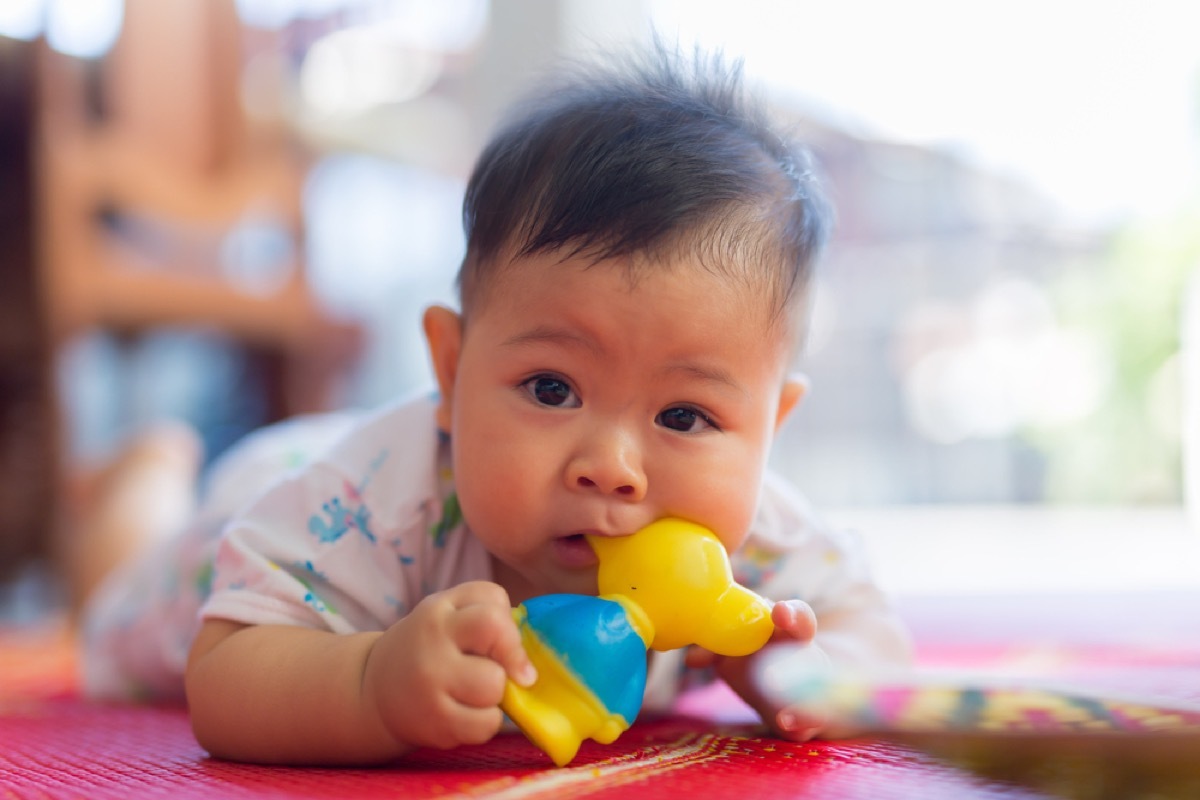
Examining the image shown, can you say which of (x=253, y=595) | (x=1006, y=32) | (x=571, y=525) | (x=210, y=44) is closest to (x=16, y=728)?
(x=253, y=595)

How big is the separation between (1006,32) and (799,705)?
2145 mm

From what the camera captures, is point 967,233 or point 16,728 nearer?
point 16,728

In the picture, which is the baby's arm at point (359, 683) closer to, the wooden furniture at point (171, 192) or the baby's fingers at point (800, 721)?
the baby's fingers at point (800, 721)

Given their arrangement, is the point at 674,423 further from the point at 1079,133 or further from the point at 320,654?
the point at 1079,133

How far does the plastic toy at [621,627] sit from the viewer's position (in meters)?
0.54

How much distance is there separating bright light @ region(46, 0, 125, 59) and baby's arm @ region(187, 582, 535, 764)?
160 cm

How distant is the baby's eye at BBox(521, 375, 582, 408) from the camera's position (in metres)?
0.62

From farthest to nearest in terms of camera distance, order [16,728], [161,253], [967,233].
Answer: [967,233] → [161,253] → [16,728]

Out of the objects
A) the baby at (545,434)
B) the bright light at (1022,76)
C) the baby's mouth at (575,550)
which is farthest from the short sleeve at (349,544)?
the bright light at (1022,76)

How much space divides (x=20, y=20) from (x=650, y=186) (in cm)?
174

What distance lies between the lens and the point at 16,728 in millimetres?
780

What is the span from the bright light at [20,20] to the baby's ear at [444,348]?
1.53 metres

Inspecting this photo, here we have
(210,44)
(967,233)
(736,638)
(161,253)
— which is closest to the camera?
(736,638)

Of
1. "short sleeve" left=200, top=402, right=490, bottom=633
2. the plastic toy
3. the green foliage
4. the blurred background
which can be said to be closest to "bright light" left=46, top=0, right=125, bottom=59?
the blurred background
